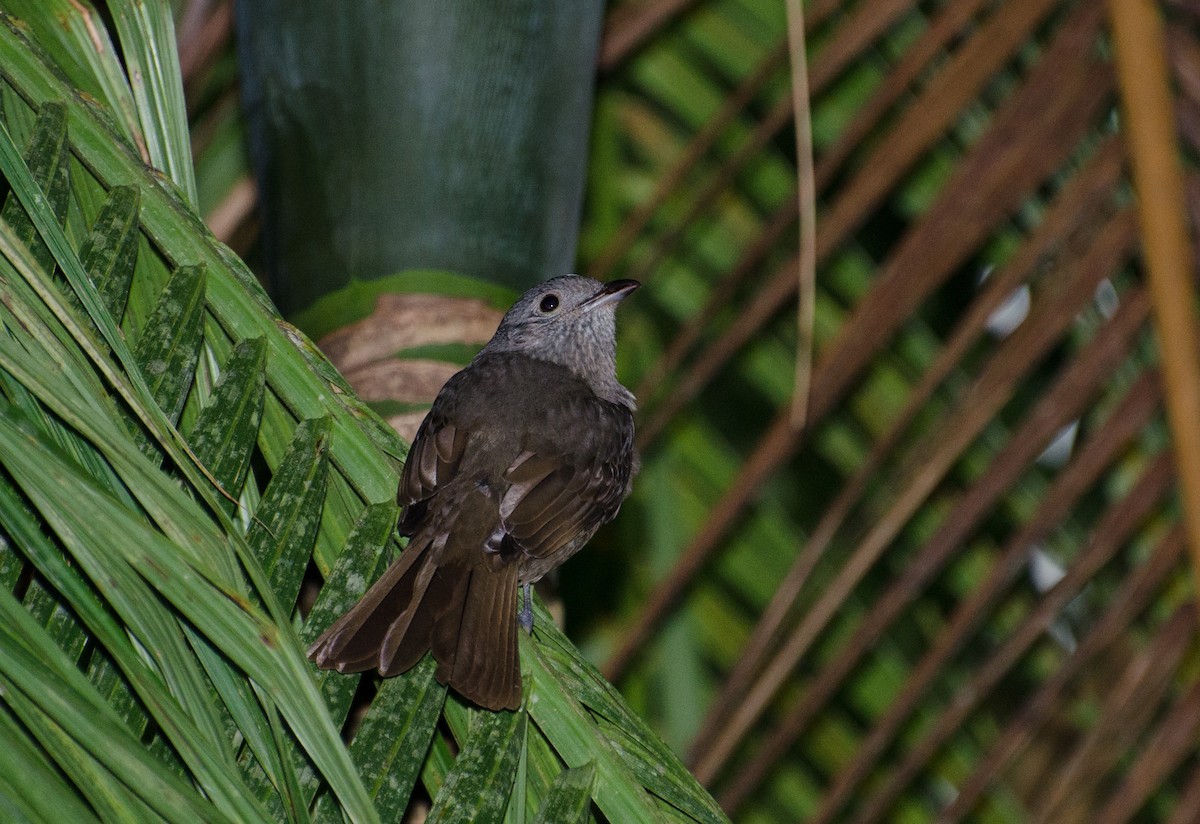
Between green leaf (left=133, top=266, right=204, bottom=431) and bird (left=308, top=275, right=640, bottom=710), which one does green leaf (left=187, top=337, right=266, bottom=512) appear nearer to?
green leaf (left=133, top=266, right=204, bottom=431)

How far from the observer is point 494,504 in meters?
3.33

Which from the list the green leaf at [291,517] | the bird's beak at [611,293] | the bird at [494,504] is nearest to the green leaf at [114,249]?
the green leaf at [291,517]

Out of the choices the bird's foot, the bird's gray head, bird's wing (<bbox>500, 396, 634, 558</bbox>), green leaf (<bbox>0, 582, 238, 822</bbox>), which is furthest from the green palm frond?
the bird's gray head

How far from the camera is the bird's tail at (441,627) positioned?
2.35 m

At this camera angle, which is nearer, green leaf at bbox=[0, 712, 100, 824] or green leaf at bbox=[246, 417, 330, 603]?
green leaf at bbox=[0, 712, 100, 824]

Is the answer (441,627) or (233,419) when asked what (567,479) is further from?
(233,419)

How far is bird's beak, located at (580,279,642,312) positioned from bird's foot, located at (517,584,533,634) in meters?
1.10

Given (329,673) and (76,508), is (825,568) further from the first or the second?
(76,508)

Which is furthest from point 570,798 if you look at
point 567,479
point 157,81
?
point 157,81

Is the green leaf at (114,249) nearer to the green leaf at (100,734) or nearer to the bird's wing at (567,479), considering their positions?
the green leaf at (100,734)

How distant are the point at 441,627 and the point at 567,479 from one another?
910mm

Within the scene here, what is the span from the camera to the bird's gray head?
4.42 meters

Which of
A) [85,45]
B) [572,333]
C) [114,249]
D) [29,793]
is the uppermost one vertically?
[85,45]

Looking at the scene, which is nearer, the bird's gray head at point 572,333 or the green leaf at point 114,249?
the green leaf at point 114,249
